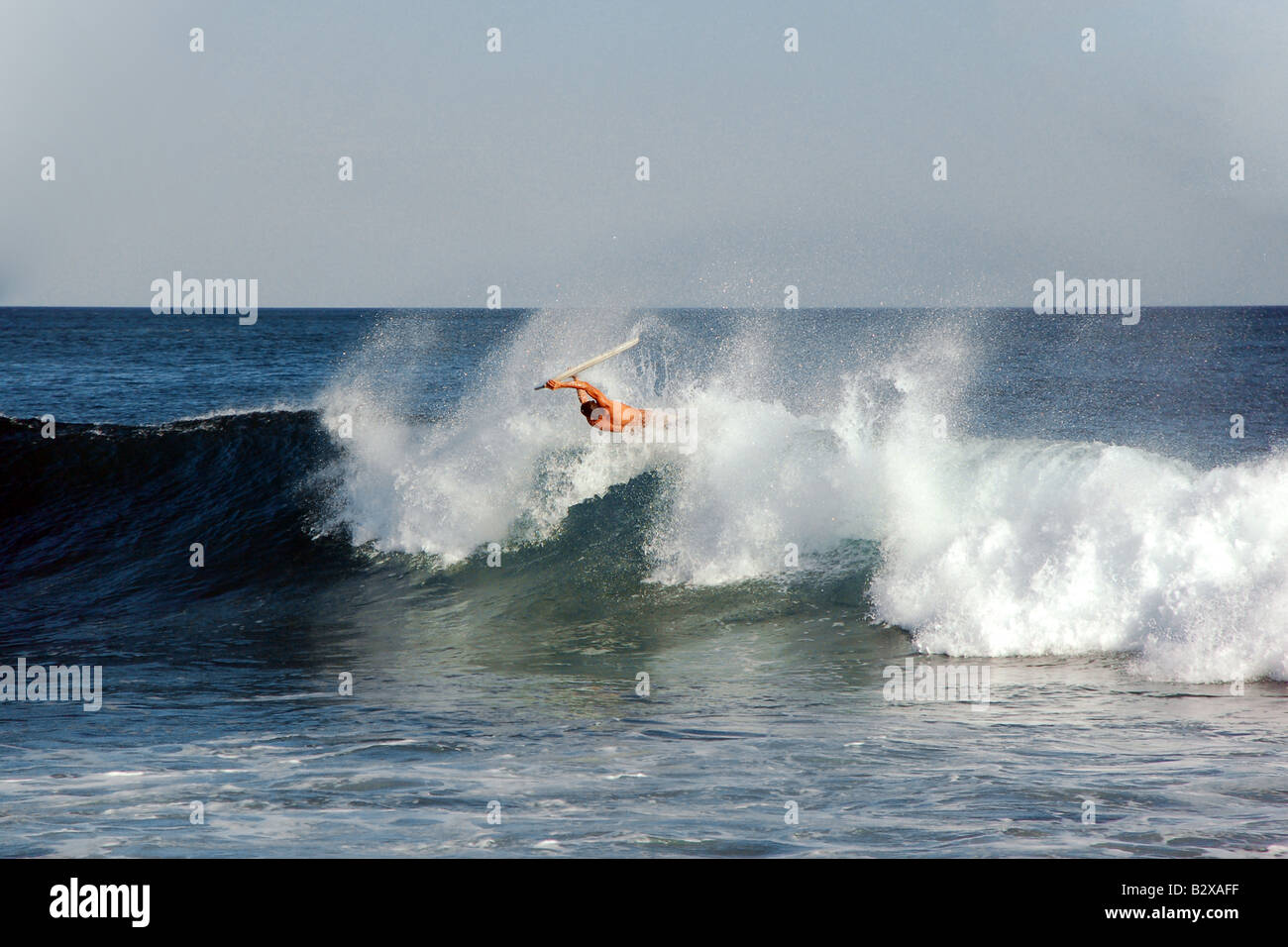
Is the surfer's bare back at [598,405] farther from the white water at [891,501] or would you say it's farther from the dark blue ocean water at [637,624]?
the white water at [891,501]

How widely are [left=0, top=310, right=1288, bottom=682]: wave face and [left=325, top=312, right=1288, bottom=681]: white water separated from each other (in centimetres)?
3

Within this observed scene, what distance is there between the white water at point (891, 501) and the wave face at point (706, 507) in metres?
0.03

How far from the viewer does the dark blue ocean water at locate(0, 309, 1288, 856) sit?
21.1ft

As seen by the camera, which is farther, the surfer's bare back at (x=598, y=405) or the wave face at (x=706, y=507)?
the surfer's bare back at (x=598, y=405)

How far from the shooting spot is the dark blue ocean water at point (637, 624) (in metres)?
6.42

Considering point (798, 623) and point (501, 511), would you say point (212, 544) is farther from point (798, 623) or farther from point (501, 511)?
point (798, 623)

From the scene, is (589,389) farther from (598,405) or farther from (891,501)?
(891,501)

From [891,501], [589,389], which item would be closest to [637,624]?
[589,389]

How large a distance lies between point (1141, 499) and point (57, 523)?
1576cm

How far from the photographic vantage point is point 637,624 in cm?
1211

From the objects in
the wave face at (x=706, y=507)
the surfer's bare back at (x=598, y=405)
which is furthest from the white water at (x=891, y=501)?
the surfer's bare back at (x=598, y=405)

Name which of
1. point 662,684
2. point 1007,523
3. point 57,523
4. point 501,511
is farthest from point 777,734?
point 57,523

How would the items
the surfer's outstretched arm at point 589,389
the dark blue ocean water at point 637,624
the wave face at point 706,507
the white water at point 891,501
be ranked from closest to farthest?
the dark blue ocean water at point 637,624 → the white water at point 891,501 → the wave face at point 706,507 → the surfer's outstretched arm at point 589,389

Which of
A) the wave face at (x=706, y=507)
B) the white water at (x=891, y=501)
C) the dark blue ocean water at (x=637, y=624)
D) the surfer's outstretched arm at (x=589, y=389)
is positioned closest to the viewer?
the dark blue ocean water at (x=637, y=624)
